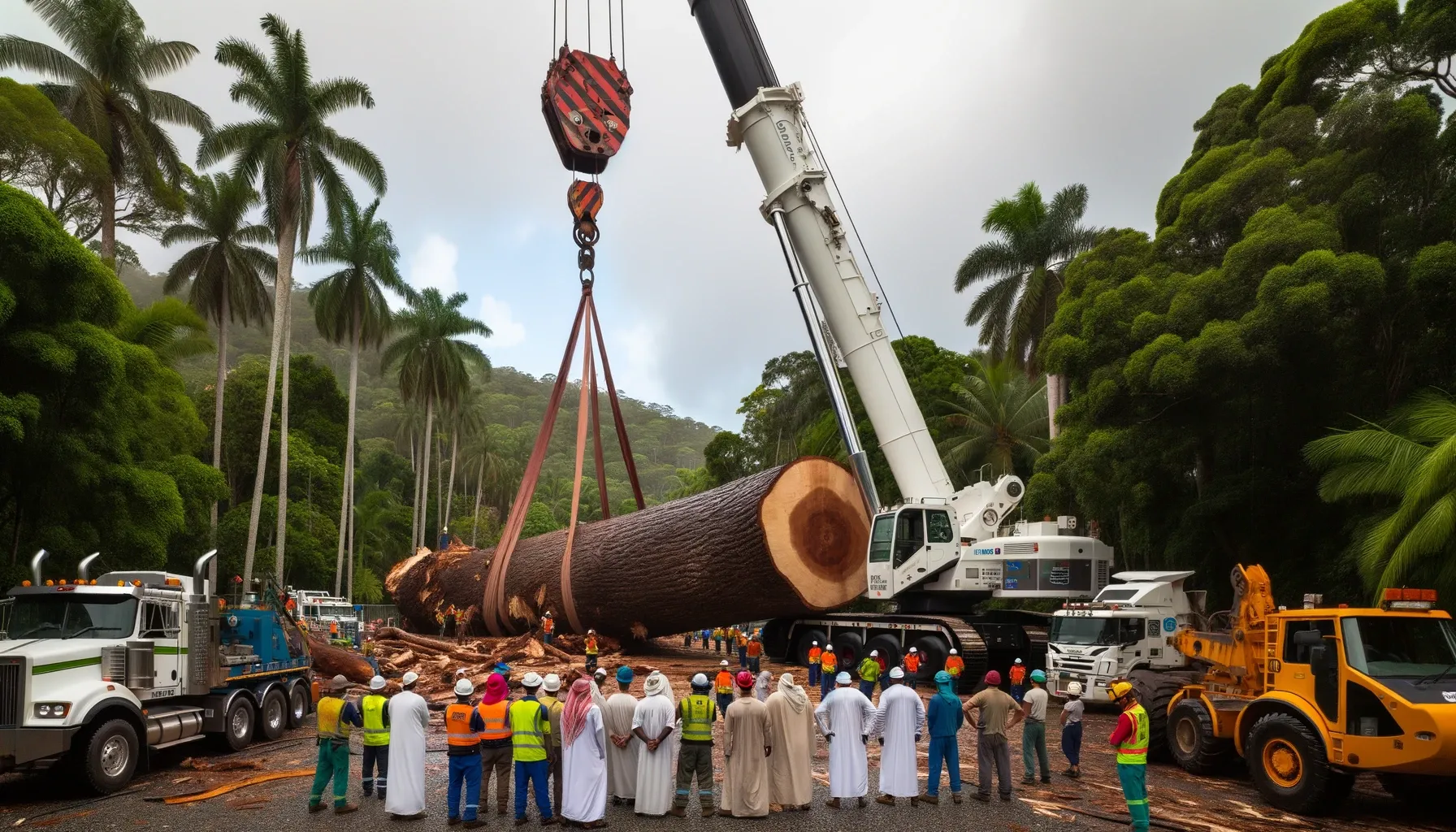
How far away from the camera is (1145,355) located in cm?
1750

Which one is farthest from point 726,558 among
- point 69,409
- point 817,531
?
point 69,409

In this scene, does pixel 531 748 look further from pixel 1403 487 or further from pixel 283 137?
pixel 283 137

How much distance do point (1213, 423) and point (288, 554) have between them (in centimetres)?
3392

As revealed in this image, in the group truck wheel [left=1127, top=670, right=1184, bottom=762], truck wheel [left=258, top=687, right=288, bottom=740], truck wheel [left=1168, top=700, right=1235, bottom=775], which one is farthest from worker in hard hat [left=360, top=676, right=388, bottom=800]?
truck wheel [left=1168, top=700, right=1235, bottom=775]

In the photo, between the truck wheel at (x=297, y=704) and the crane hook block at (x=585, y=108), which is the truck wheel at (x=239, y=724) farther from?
the crane hook block at (x=585, y=108)

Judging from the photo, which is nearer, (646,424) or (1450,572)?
(1450,572)

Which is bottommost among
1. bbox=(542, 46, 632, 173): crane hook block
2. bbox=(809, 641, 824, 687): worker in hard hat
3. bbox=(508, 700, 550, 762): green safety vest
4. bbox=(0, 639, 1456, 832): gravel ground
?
bbox=(0, 639, 1456, 832): gravel ground

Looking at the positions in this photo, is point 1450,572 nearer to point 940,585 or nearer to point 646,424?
point 940,585

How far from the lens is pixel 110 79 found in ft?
92.7

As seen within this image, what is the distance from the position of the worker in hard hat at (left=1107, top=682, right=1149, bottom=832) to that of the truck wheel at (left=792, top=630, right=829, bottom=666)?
1069cm

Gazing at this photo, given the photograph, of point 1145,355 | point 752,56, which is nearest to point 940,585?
point 1145,355

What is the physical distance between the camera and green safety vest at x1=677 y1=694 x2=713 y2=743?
27.7 feet

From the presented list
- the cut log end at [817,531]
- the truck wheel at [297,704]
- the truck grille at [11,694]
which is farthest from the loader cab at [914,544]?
the truck grille at [11,694]

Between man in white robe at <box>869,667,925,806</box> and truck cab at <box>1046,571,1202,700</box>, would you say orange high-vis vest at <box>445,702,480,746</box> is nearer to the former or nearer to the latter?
man in white robe at <box>869,667,925,806</box>
